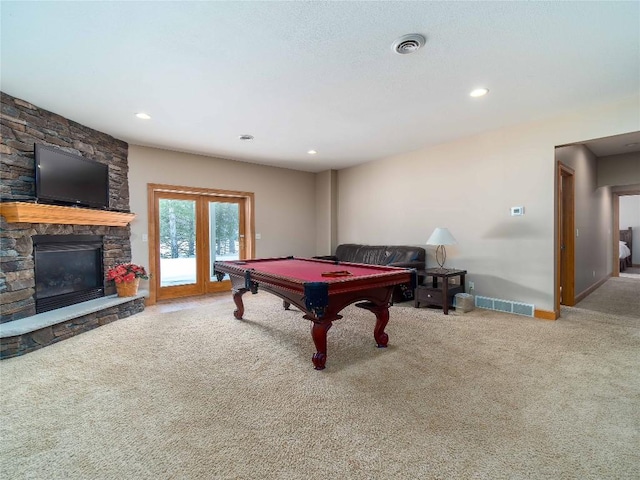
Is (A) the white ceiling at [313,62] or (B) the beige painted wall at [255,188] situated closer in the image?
(A) the white ceiling at [313,62]

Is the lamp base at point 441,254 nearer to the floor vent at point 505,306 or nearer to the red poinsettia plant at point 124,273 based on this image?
the floor vent at point 505,306

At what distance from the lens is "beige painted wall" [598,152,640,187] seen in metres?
5.50

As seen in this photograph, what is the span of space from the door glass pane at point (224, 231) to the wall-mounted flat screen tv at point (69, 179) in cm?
188

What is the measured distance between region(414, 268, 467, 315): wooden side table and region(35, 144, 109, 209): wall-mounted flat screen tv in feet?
15.2

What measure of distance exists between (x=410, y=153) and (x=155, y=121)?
3999 millimetres

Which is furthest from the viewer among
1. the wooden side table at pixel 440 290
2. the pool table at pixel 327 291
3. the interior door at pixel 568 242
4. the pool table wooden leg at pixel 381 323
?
the interior door at pixel 568 242

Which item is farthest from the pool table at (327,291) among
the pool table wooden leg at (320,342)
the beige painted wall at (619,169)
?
the beige painted wall at (619,169)

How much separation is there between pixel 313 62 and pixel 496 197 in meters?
3.27

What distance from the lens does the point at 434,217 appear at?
206 inches

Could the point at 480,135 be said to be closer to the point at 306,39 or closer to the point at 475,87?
the point at 475,87

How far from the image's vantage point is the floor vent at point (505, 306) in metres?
4.10

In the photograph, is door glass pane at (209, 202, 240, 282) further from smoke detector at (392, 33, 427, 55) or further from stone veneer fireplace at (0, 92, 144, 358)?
smoke detector at (392, 33, 427, 55)

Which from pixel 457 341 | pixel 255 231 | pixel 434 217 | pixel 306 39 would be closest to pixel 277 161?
pixel 255 231

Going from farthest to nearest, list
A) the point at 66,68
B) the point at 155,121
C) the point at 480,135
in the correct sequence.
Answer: the point at 480,135
the point at 155,121
the point at 66,68
